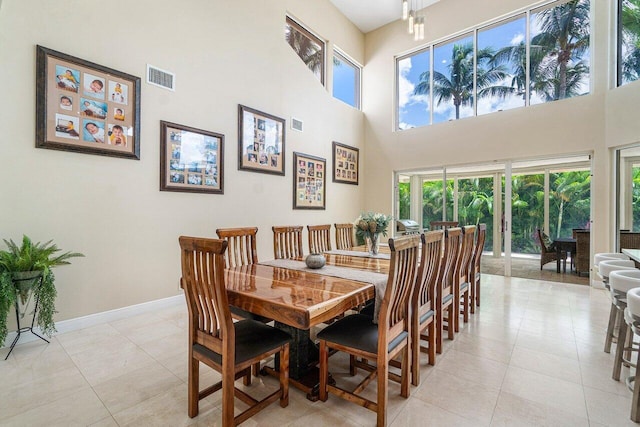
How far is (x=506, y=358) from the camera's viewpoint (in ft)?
8.12

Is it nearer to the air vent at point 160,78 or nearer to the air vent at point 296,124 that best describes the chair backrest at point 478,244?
the air vent at point 296,124

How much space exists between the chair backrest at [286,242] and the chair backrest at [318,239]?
15cm

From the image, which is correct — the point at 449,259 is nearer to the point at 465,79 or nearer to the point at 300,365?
the point at 300,365

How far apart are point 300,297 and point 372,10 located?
693 centimetres

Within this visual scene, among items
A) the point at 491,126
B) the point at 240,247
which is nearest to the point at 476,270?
the point at 240,247

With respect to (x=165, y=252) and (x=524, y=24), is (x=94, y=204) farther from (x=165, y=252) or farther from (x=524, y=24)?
(x=524, y=24)

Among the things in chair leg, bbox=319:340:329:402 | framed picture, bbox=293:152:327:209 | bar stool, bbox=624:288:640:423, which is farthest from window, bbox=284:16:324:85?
bar stool, bbox=624:288:640:423

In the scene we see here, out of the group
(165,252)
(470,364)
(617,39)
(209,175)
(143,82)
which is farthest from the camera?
(617,39)

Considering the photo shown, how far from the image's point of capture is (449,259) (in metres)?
2.61

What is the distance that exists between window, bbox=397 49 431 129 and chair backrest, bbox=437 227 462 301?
4436 mm

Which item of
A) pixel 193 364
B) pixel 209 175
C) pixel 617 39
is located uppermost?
pixel 617 39

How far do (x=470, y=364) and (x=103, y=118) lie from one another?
14.0 feet

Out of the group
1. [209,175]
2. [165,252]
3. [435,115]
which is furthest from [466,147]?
[165,252]

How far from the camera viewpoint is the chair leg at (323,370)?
1.83 metres
